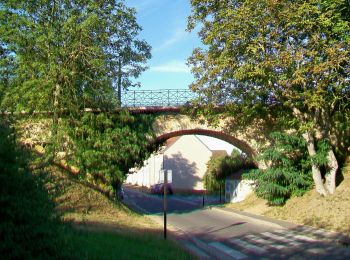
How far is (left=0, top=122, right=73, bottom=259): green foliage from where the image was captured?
530cm

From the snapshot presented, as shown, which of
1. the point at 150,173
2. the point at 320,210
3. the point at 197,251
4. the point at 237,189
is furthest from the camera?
the point at 150,173

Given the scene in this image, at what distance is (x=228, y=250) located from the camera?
44.8 feet

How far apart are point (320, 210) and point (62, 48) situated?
42.2 feet

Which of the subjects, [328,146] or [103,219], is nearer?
[103,219]

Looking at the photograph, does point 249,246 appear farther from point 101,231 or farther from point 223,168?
point 223,168

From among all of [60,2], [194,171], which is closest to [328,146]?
[60,2]

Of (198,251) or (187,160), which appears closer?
(198,251)

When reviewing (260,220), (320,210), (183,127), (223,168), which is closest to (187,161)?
(223,168)

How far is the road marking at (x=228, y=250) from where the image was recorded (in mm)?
12672

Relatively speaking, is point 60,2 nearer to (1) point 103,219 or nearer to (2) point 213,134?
(1) point 103,219

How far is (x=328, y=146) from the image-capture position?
22.0 meters

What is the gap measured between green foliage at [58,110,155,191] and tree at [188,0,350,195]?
4153mm

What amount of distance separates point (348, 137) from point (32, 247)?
74.4ft

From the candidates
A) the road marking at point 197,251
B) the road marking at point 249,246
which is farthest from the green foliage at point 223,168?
the road marking at point 197,251
